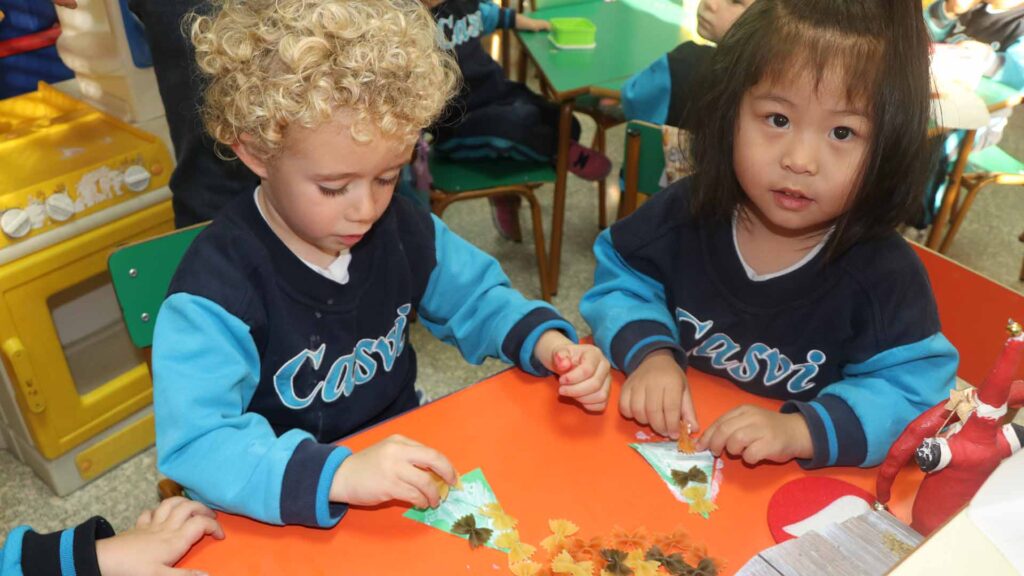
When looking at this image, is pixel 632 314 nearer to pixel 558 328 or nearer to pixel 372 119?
pixel 558 328

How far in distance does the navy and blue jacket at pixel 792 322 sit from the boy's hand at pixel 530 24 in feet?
5.05

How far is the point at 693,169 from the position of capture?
3.54ft

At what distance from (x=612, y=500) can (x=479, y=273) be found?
0.41 m

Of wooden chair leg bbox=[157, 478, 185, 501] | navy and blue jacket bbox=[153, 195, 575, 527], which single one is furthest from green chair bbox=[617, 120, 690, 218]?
wooden chair leg bbox=[157, 478, 185, 501]

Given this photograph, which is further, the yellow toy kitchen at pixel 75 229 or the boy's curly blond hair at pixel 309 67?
the yellow toy kitchen at pixel 75 229

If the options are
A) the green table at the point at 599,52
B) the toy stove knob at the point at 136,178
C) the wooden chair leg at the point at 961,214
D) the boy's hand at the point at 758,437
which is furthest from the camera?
the wooden chair leg at the point at 961,214

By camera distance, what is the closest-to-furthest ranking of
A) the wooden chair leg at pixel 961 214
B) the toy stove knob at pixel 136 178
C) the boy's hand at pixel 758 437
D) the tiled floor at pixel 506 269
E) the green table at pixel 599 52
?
the boy's hand at pixel 758 437 → the toy stove knob at pixel 136 178 → the tiled floor at pixel 506 269 → the green table at pixel 599 52 → the wooden chair leg at pixel 961 214

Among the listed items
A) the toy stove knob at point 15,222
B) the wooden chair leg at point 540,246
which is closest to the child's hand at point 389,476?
the toy stove knob at point 15,222

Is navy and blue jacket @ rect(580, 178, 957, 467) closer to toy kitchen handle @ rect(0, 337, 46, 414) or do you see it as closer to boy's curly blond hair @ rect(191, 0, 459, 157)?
boy's curly blond hair @ rect(191, 0, 459, 157)

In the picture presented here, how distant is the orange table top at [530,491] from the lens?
77cm

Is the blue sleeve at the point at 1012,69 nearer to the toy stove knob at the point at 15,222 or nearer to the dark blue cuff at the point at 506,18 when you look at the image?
the dark blue cuff at the point at 506,18

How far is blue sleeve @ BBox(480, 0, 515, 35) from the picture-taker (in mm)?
2449

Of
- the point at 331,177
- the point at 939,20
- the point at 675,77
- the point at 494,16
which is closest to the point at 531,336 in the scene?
the point at 331,177

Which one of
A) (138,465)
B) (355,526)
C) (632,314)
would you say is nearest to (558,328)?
(632,314)
